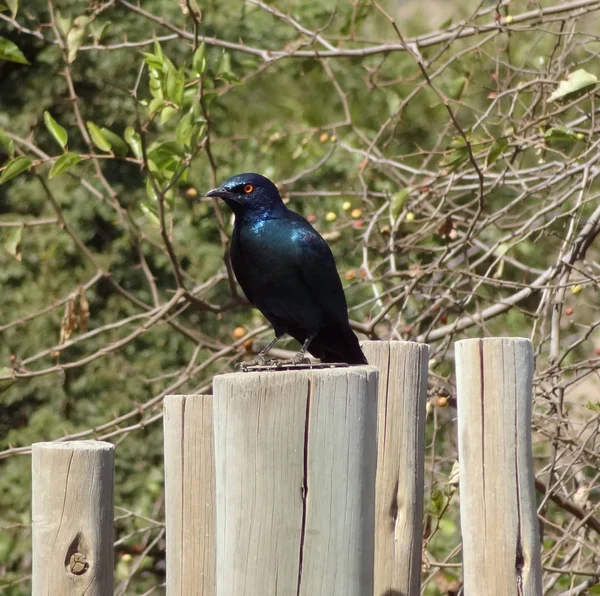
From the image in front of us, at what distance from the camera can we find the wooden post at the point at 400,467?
8.43 feet

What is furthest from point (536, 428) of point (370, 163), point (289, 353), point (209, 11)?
point (209, 11)

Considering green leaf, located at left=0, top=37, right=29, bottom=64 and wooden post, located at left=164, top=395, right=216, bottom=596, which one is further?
green leaf, located at left=0, top=37, right=29, bottom=64

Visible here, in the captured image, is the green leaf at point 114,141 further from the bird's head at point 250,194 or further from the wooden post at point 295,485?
the wooden post at point 295,485

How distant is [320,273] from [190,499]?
151 cm

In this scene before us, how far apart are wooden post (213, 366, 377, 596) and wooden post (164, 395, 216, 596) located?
408 mm

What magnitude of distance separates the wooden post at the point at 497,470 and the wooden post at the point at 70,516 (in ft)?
2.84

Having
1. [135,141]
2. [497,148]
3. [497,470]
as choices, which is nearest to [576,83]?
[497,148]

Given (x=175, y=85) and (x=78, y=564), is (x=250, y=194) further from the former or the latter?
(x=78, y=564)

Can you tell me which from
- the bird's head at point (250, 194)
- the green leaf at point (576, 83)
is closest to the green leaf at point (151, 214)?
the bird's head at point (250, 194)

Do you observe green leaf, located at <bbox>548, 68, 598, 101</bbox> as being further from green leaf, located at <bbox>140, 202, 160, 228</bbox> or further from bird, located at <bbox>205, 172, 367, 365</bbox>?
green leaf, located at <bbox>140, 202, 160, 228</bbox>

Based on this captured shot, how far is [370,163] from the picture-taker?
5250 mm

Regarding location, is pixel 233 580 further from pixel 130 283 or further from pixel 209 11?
pixel 209 11

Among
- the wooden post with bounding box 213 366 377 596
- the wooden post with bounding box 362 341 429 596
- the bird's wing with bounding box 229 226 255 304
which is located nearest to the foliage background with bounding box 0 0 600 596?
the bird's wing with bounding box 229 226 255 304

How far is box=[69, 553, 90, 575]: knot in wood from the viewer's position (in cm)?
216
